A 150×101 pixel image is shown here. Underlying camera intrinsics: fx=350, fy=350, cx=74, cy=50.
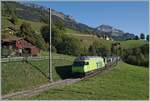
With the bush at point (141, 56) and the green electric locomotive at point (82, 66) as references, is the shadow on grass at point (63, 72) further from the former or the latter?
the bush at point (141, 56)

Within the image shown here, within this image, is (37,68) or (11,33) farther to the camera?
(11,33)

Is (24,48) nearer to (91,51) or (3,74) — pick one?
(3,74)

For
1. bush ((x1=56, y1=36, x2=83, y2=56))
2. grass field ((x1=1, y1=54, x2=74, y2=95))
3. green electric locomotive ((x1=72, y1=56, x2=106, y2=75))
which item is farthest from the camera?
bush ((x1=56, y1=36, x2=83, y2=56))

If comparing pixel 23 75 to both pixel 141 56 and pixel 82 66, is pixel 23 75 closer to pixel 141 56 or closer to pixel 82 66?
pixel 82 66

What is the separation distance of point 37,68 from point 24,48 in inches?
1071

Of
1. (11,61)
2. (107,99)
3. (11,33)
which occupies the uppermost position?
(11,33)

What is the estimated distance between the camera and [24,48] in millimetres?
65000

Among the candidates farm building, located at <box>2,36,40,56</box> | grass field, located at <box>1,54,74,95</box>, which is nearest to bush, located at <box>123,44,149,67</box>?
grass field, located at <box>1,54,74,95</box>

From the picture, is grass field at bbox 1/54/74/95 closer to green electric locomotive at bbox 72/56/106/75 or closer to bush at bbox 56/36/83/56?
green electric locomotive at bbox 72/56/106/75

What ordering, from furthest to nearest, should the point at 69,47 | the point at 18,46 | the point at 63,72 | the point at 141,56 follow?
the point at 69,47
the point at 18,46
the point at 63,72
the point at 141,56

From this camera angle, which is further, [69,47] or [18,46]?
[69,47]

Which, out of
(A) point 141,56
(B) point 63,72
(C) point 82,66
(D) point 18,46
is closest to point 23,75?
(B) point 63,72

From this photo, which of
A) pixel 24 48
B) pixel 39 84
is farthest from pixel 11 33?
pixel 39 84

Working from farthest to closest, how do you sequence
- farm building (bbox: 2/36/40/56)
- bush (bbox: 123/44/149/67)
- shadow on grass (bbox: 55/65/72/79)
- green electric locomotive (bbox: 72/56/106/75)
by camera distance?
farm building (bbox: 2/36/40/56), green electric locomotive (bbox: 72/56/106/75), shadow on grass (bbox: 55/65/72/79), bush (bbox: 123/44/149/67)
